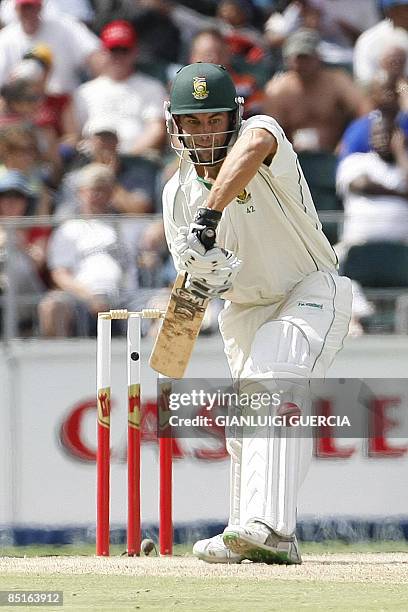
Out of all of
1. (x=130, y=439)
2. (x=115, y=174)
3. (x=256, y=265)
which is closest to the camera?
(x=256, y=265)

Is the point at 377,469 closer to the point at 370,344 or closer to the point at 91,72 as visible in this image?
the point at 370,344

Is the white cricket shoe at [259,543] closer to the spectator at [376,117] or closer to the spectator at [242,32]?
the spectator at [376,117]

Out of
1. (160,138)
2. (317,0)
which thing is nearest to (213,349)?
(160,138)

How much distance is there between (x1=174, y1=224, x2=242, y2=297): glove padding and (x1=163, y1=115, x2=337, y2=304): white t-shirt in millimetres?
→ 235

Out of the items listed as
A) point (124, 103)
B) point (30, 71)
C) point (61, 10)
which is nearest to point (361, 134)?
point (124, 103)

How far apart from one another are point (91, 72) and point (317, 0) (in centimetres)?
181

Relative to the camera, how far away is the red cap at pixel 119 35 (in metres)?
9.84

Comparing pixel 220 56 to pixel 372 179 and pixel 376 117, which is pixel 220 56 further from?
pixel 372 179

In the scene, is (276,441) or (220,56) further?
(220,56)

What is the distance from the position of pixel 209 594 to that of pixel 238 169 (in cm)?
146

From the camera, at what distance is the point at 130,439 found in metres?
5.61

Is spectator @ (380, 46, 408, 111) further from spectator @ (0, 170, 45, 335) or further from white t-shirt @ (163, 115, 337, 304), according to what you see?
white t-shirt @ (163, 115, 337, 304)

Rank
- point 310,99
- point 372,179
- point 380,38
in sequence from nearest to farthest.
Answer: point 372,179 < point 310,99 < point 380,38

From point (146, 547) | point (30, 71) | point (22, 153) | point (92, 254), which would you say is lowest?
point (146, 547)
